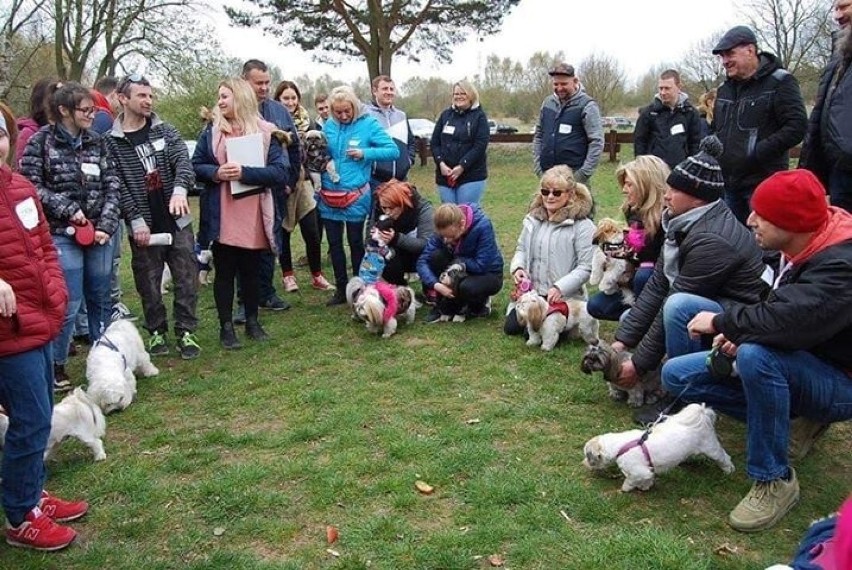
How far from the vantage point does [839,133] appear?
3982 mm

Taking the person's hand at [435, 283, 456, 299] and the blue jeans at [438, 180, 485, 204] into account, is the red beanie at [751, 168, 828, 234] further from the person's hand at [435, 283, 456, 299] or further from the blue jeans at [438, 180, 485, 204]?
the blue jeans at [438, 180, 485, 204]

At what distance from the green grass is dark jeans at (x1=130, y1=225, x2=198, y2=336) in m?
0.34

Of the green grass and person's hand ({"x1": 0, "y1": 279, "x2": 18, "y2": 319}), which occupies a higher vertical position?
person's hand ({"x1": 0, "y1": 279, "x2": 18, "y2": 319})

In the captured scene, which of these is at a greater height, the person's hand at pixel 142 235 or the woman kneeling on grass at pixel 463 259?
the person's hand at pixel 142 235

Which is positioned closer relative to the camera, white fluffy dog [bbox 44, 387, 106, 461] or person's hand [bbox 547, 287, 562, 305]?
white fluffy dog [bbox 44, 387, 106, 461]

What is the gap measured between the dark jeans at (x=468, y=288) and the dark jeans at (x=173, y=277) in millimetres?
2016

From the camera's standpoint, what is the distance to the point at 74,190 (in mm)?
4574

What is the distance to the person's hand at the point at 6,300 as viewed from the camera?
259 cm

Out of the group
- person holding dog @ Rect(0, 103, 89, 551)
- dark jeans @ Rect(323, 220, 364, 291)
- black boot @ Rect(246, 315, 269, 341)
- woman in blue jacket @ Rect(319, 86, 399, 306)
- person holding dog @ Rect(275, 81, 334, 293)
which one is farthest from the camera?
person holding dog @ Rect(275, 81, 334, 293)

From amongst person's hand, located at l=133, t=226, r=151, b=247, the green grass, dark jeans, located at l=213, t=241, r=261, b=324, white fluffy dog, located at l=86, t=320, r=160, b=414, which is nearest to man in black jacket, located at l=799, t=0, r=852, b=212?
the green grass

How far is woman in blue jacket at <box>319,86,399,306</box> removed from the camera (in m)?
6.26

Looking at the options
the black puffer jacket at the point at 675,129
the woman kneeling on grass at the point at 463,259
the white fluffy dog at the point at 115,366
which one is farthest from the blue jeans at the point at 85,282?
the black puffer jacket at the point at 675,129

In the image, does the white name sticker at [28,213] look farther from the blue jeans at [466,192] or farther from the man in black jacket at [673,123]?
the man in black jacket at [673,123]

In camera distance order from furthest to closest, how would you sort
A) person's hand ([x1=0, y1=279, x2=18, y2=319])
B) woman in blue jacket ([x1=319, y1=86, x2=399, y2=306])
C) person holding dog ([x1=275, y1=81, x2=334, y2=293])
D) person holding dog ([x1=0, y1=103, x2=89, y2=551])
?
person holding dog ([x1=275, y1=81, x2=334, y2=293])
woman in blue jacket ([x1=319, y1=86, x2=399, y2=306])
person holding dog ([x1=0, y1=103, x2=89, y2=551])
person's hand ([x1=0, y1=279, x2=18, y2=319])
